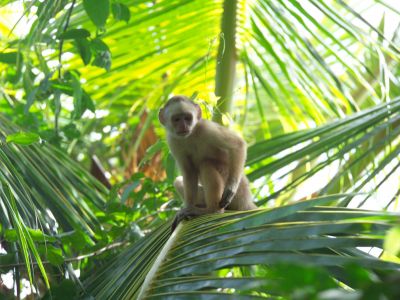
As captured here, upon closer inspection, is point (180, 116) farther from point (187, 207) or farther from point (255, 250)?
point (255, 250)

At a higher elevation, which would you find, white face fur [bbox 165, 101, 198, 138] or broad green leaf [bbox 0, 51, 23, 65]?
broad green leaf [bbox 0, 51, 23, 65]

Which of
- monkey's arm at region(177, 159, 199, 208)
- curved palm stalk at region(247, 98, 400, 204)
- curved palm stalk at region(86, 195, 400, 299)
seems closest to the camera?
curved palm stalk at region(86, 195, 400, 299)

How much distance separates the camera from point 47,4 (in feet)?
11.8

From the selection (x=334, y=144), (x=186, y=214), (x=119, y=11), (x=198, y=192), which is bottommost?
(x=198, y=192)

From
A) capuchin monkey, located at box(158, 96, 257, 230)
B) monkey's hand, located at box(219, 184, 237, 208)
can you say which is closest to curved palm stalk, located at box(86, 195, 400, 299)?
monkey's hand, located at box(219, 184, 237, 208)

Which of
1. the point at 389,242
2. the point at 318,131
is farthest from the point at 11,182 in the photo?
the point at 389,242

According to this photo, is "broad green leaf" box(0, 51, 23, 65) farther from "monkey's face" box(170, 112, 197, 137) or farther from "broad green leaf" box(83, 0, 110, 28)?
"monkey's face" box(170, 112, 197, 137)

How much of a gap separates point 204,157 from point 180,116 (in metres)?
0.38

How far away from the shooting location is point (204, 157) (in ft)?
16.5

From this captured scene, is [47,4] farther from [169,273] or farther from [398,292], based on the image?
[398,292]

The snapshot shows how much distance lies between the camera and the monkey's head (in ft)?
16.5

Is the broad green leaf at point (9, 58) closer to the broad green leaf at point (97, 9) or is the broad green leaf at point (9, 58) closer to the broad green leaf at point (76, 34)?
the broad green leaf at point (76, 34)

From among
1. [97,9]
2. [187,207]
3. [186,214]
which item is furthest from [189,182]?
[97,9]

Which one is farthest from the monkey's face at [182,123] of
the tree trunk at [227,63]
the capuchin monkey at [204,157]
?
the tree trunk at [227,63]
